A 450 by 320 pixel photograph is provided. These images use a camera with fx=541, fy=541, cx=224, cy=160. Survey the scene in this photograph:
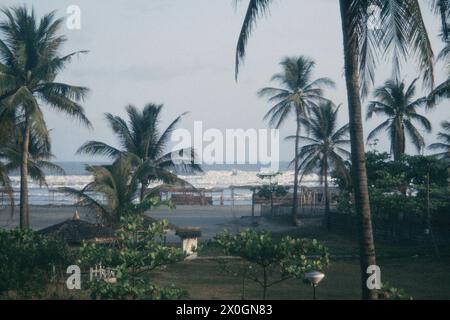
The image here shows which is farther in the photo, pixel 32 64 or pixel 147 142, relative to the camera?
pixel 147 142

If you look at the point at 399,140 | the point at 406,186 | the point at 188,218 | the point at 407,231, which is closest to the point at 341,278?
the point at 407,231

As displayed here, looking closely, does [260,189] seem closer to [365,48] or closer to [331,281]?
[331,281]

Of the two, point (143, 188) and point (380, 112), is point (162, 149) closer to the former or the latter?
point (143, 188)

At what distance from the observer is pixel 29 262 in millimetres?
8867

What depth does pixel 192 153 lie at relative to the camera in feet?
66.3

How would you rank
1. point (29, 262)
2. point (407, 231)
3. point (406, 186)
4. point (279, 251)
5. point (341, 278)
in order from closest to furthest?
point (279, 251) < point (29, 262) < point (341, 278) < point (407, 231) < point (406, 186)

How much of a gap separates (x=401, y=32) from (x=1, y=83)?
10872 millimetres

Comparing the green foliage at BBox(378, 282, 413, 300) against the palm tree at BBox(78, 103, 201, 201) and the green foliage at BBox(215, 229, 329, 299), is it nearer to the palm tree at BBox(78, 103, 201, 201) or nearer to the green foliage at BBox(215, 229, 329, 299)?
the green foliage at BBox(215, 229, 329, 299)

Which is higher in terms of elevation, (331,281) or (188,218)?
(188,218)

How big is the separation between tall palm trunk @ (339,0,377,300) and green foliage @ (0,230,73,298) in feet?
16.7

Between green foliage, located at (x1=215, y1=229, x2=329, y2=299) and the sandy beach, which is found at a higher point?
green foliage, located at (x1=215, y1=229, x2=329, y2=299)

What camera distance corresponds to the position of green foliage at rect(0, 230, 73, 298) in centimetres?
834

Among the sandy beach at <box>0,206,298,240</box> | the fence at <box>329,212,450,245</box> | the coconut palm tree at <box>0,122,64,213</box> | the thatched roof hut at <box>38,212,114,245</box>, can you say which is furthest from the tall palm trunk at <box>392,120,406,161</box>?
the thatched roof hut at <box>38,212,114,245</box>

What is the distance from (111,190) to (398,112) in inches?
872
